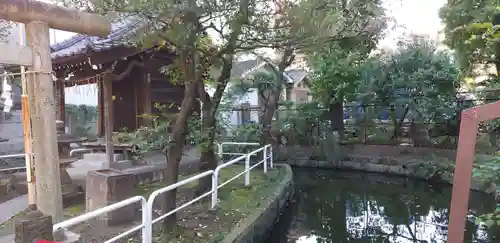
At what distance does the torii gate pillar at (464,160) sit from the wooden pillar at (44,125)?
10.8 feet

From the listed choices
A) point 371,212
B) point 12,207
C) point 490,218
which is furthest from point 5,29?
point 490,218

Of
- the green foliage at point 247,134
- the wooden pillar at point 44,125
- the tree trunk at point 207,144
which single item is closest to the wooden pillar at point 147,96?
the tree trunk at point 207,144

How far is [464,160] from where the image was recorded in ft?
8.82

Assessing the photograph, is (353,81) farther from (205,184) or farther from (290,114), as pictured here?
(205,184)

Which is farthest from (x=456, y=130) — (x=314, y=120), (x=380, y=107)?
(x=314, y=120)

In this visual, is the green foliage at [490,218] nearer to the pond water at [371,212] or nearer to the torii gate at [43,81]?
the pond water at [371,212]

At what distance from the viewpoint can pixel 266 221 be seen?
6.08 m

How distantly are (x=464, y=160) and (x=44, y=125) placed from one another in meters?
3.36

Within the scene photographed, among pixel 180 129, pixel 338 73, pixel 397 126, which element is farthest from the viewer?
pixel 397 126

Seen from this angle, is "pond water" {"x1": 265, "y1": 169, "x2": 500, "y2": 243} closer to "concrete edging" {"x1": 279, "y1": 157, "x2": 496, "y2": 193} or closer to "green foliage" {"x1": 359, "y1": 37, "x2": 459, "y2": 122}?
"concrete edging" {"x1": 279, "y1": 157, "x2": 496, "y2": 193}

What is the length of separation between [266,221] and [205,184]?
1309mm

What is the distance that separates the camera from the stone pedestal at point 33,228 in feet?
7.79

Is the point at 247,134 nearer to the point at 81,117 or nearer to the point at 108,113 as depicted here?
the point at 108,113

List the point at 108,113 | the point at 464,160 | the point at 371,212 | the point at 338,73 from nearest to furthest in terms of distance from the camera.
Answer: the point at 464,160
the point at 108,113
the point at 371,212
the point at 338,73
